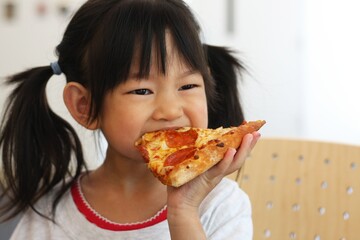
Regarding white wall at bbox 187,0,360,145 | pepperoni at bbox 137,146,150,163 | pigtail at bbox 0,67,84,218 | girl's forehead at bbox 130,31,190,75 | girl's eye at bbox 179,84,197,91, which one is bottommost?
white wall at bbox 187,0,360,145

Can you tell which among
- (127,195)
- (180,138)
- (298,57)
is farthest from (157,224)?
(298,57)

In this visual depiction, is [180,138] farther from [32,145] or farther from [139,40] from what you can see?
[32,145]

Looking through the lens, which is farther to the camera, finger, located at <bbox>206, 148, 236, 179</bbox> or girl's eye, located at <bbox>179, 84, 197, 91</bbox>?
girl's eye, located at <bbox>179, 84, 197, 91</bbox>

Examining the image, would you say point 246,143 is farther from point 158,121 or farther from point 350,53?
point 350,53

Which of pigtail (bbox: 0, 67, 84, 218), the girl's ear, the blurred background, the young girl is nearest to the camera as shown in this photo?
the young girl

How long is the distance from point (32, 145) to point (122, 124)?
1.11ft

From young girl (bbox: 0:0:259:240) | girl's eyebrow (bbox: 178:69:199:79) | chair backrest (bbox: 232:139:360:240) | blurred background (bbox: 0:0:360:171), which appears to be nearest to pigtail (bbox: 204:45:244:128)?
young girl (bbox: 0:0:259:240)

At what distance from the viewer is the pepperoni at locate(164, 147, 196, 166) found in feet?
2.69

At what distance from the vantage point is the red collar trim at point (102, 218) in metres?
1.03

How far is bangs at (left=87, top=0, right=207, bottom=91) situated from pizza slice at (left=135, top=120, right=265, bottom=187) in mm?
109

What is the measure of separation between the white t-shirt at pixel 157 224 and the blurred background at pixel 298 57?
1.99 metres

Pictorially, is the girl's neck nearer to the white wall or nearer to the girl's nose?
the girl's nose

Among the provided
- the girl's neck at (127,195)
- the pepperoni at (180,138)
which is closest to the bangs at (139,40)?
the pepperoni at (180,138)

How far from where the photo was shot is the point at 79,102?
103 cm
